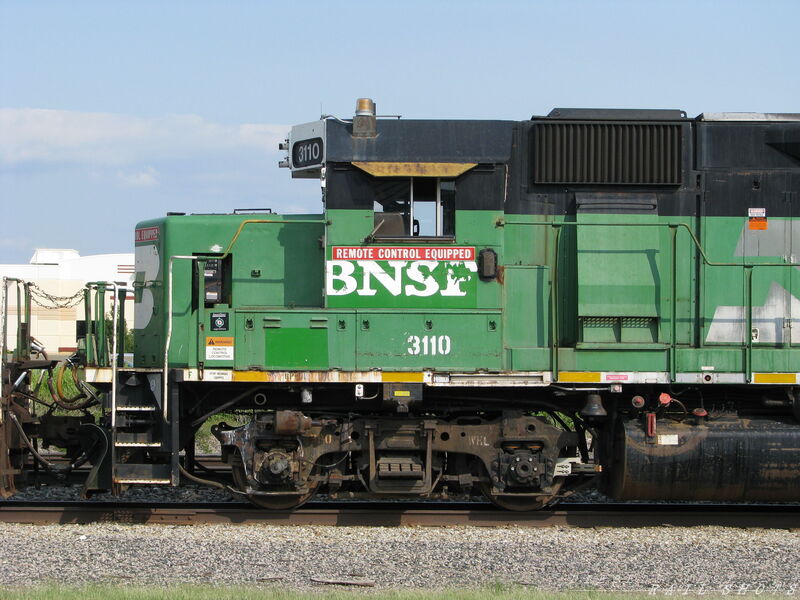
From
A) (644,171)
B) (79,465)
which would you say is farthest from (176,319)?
(644,171)

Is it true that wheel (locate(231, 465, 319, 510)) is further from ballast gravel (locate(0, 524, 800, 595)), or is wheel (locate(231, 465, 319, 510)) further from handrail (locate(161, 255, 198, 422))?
handrail (locate(161, 255, 198, 422))

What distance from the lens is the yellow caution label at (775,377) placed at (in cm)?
927

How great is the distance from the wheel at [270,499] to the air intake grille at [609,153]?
173 inches

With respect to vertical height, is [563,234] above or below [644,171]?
below

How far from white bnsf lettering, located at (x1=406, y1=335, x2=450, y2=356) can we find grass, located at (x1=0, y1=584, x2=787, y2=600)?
116 inches

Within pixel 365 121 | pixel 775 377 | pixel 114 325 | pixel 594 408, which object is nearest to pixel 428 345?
pixel 594 408

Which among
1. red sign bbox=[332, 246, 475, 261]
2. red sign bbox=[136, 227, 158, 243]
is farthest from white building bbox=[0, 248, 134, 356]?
red sign bbox=[332, 246, 475, 261]

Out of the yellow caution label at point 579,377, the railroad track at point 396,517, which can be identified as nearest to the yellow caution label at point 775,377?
the railroad track at point 396,517

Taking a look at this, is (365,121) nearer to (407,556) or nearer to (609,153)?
(609,153)

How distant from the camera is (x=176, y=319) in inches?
370

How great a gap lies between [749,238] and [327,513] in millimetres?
5504

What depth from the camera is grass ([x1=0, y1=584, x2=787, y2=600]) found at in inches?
239

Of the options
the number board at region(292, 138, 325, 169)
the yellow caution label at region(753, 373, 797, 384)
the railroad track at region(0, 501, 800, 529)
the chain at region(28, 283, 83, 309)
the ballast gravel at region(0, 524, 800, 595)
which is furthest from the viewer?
the chain at region(28, 283, 83, 309)

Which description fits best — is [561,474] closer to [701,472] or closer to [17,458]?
[701,472]
